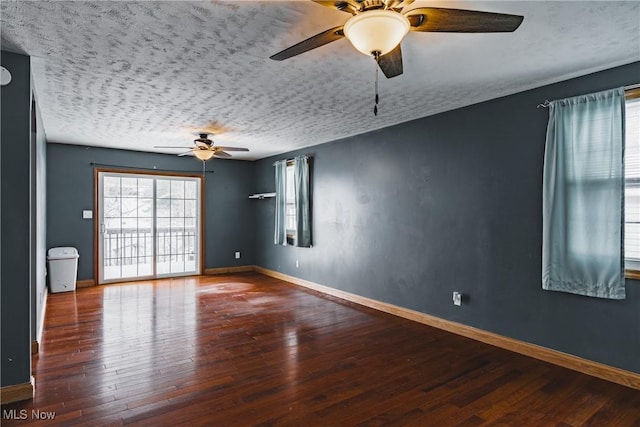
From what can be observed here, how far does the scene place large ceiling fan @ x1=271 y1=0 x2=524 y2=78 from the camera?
1710 mm

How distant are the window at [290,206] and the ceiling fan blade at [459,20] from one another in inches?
201

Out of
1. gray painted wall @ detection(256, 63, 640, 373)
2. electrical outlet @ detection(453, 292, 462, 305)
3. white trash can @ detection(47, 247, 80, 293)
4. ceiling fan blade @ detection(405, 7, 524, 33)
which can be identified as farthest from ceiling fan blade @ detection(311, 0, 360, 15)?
white trash can @ detection(47, 247, 80, 293)

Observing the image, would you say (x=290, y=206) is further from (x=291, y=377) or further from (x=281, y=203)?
(x=291, y=377)

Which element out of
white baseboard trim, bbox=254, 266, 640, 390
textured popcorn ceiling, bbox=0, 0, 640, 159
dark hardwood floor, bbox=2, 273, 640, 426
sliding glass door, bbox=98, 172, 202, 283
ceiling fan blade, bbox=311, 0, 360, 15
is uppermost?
textured popcorn ceiling, bbox=0, 0, 640, 159

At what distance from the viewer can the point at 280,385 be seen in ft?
9.21

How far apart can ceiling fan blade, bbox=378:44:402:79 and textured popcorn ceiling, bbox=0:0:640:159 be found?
0.83 feet

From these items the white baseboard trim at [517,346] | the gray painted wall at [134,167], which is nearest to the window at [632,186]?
the white baseboard trim at [517,346]

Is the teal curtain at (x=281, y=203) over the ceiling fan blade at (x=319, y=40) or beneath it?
beneath

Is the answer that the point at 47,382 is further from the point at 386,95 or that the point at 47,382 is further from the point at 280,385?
the point at 386,95

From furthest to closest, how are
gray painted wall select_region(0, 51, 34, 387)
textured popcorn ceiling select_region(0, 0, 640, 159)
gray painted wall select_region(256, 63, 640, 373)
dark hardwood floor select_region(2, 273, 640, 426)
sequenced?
gray painted wall select_region(256, 63, 640, 373)
gray painted wall select_region(0, 51, 34, 387)
dark hardwood floor select_region(2, 273, 640, 426)
textured popcorn ceiling select_region(0, 0, 640, 159)

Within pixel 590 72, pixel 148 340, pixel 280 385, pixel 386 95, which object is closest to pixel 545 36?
pixel 590 72

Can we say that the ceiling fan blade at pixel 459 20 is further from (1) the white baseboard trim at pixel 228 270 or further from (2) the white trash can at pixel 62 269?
(1) the white baseboard trim at pixel 228 270

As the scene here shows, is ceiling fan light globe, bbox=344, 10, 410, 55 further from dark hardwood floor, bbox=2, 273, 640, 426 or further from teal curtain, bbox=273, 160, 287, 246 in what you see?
teal curtain, bbox=273, 160, 287, 246

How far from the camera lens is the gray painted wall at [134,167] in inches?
242
